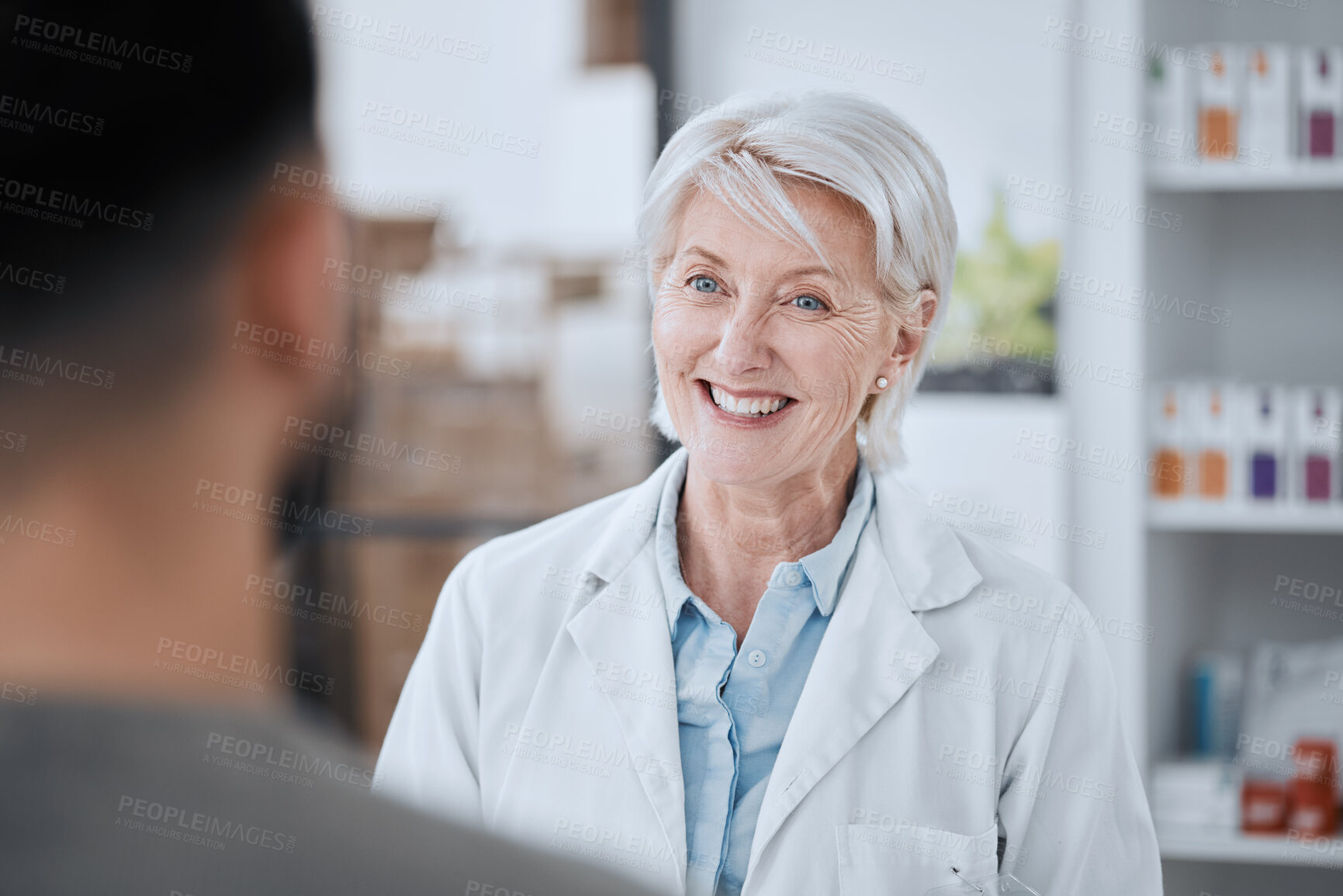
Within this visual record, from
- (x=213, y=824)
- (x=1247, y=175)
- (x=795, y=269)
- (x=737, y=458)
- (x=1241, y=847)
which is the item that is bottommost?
(x=1241, y=847)

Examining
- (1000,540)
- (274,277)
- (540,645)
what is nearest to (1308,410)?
(1000,540)

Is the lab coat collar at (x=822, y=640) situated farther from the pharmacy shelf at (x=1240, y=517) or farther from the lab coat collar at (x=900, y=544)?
the pharmacy shelf at (x=1240, y=517)

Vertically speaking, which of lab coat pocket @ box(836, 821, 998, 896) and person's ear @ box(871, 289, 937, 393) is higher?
person's ear @ box(871, 289, 937, 393)

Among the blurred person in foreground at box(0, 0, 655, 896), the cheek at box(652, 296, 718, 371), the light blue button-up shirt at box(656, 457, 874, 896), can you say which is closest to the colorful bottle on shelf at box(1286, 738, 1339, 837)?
the light blue button-up shirt at box(656, 457, 874, 896)

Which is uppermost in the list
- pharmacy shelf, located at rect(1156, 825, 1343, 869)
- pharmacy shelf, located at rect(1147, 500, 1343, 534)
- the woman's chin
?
the woman's chin

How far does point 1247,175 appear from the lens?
6.81 ft

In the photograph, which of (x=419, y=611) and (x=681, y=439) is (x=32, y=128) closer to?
(x=681, y=439)

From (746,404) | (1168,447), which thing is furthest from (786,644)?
(1168,447)

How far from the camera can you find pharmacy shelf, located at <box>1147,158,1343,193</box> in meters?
2.05

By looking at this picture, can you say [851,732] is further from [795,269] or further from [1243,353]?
[1243,353]

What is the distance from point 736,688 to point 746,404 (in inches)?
12.1

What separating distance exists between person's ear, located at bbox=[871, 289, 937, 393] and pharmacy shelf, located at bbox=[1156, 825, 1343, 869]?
1230mm

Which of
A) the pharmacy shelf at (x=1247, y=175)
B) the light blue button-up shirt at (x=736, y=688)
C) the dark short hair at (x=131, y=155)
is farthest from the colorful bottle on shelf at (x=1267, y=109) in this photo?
the dark short hair at (x=131, y=155)

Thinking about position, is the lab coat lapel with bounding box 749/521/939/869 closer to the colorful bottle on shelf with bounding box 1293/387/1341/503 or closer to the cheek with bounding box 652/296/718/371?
the cheek with bounding box 652/296/718/371
